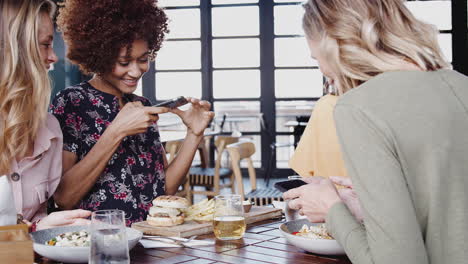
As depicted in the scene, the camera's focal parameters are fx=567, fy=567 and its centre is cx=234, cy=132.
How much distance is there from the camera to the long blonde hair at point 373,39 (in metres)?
1.14

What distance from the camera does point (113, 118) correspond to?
2162mm

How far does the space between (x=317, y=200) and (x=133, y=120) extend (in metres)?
0.94

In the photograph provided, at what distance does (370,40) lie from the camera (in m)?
1.13

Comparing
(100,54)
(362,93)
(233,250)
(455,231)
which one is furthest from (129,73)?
(455,231)

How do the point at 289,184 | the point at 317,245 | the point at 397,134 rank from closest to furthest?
the point at 397,134
the point at 317,245
the point at 289,184

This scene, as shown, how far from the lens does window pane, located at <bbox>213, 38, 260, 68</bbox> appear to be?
27.8ft

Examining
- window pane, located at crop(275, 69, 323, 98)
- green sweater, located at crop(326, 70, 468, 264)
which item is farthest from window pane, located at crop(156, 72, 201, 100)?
green sweater, located at crop(326, 70, 468, 264)

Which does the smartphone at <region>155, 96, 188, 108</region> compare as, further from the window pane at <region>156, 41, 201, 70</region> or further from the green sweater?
the window pane at <region>156, 41, 201, 70</region>

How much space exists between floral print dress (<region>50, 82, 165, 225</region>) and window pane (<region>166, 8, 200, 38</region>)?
258 inches

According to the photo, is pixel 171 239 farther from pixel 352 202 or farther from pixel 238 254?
pixel 352 202

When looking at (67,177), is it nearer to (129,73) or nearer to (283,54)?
(129,73)

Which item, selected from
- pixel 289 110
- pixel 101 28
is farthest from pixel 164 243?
pixel 289 110

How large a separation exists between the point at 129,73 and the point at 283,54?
6469 millimetres

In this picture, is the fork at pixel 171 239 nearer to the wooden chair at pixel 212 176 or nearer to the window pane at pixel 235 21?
the wooden chair at pixel 212 176
